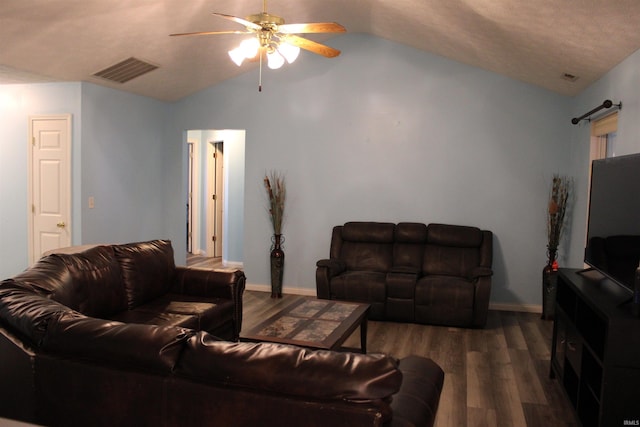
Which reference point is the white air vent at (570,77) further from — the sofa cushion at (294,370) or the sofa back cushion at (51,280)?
the sofa back cushion at (51,280)

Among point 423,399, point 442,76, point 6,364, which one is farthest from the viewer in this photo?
point 442,76

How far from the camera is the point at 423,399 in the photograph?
6.18ft

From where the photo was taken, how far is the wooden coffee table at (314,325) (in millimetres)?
3332

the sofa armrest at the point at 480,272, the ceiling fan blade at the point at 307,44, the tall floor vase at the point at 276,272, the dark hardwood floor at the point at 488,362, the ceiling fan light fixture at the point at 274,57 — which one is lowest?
the dark hardwood floor at the point at 488,362

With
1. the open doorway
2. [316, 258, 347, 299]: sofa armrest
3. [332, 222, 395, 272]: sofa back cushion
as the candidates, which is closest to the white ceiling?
[332, 222, 395, 272]: sofa back cushion

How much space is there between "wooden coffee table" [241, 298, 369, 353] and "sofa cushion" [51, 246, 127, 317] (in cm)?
99

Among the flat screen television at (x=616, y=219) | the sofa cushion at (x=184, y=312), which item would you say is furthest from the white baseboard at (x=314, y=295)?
the flat screen television at (x=616, y=219)

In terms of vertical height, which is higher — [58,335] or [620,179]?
[620,179]

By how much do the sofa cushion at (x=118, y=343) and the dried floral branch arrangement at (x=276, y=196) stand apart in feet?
14.6

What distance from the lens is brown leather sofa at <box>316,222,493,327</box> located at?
204 inches

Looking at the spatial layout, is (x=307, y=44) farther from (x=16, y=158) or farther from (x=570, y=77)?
(x=16, y=158)

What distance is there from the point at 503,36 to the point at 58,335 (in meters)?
3.97

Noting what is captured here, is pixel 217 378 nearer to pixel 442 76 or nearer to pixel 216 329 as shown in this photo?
pixel 216 329

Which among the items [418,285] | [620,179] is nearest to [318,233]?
[418,285]
